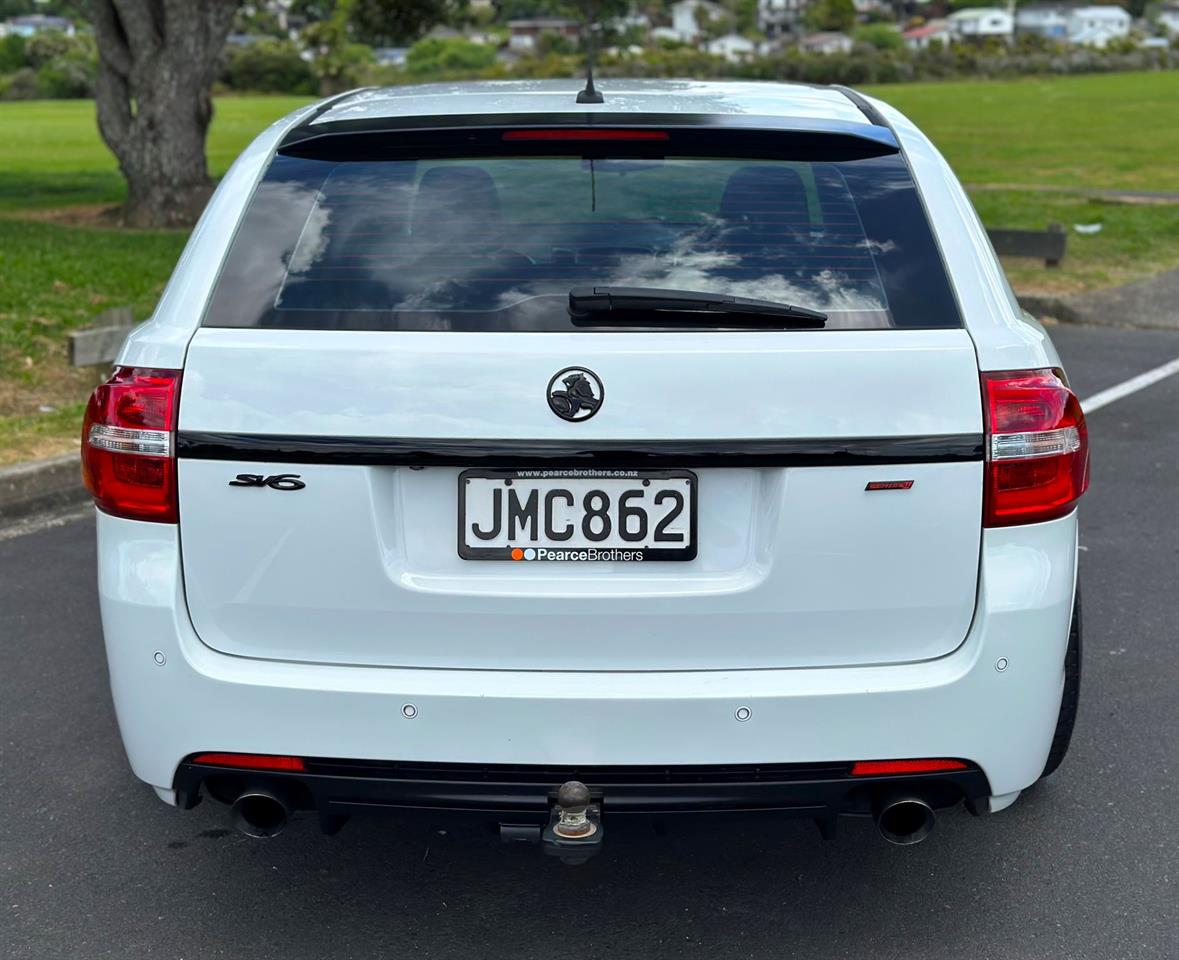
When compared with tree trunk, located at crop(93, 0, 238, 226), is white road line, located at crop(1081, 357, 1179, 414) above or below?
below

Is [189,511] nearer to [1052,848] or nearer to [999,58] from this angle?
[1052,848]

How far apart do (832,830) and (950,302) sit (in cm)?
104

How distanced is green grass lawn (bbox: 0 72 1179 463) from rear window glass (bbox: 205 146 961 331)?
182 inches

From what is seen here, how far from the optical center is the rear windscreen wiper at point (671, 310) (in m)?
2.87

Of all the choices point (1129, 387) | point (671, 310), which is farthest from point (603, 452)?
point (1129, 387)

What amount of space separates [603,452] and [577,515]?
13cm

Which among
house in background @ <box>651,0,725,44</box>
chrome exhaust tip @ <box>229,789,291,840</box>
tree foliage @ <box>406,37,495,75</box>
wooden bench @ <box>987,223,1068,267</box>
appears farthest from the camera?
house in background @ <box>651,0,725,44</box>

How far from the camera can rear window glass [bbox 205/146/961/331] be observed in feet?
9.61

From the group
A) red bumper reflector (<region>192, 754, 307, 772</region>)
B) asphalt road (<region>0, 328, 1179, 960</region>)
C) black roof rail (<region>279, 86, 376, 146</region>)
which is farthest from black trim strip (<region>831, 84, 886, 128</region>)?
red bumper reflector (<region>192, 754, 307, 772</region>)

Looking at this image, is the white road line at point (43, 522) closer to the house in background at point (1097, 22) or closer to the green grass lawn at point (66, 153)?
the green grass lawn at point (66, 153)

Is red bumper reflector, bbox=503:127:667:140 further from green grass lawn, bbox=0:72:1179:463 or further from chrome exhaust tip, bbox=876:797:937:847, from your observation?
green grass lawn, bbox=0:72:1179:463

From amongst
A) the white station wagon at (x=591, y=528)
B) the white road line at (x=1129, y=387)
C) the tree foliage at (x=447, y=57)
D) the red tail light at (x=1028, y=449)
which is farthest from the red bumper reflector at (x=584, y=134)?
the tree foliage at (x=447, y=57)

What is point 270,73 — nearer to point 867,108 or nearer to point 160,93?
point 160,93

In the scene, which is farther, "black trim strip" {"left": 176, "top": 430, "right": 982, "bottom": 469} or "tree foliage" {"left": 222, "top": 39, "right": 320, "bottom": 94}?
"tree foliage" {"left": 222, "top": 39, "right": 320, "bottom": 94}
